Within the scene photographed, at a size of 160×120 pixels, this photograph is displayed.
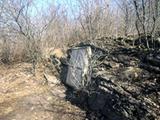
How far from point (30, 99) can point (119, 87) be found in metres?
3.34

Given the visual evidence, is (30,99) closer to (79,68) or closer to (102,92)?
(79,68)

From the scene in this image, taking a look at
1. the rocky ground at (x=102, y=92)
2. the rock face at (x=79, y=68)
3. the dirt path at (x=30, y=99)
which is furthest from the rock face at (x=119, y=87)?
the dirt path at (x=30, y=99)

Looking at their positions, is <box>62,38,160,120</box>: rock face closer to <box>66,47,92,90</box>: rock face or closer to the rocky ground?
the rocky ground

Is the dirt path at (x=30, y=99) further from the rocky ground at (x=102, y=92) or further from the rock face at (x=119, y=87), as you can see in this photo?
the rock face at (x=119, y=87)

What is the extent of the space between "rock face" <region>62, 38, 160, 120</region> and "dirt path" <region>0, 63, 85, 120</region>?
0.51 metres

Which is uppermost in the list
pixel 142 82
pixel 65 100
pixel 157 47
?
pixel 157 47

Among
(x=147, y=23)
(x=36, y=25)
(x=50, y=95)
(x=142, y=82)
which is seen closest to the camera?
(x=142, y=82)

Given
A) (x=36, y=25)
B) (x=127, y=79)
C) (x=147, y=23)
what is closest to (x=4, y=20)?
(x=36, y=25)

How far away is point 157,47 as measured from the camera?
360 inches

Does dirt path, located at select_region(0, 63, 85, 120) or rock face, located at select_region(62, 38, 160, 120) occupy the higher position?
rock face, located at select_region(62, 38, 160, 120)

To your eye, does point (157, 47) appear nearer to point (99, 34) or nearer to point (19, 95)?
point (99, 34)

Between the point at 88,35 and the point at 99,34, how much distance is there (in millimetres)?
583

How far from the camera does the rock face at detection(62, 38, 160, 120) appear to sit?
7.34 meters

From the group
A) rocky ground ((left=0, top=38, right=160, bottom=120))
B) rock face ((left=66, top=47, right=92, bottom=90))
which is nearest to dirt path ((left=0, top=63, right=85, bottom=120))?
rocky ground ((left=0, top=38, right=160, bottom=120))
